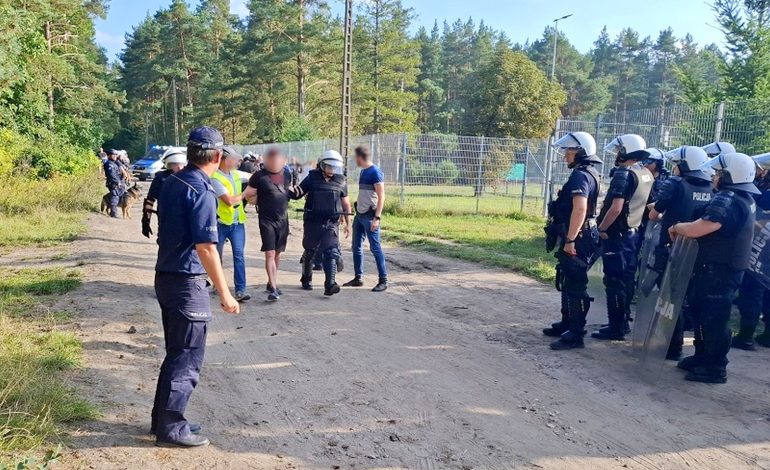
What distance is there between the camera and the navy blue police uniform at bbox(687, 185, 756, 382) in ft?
16.6

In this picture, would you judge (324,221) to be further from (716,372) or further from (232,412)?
(716,372)

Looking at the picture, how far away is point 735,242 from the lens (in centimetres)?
508

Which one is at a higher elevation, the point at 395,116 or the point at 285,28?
the point at 285,28

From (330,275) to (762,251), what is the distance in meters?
4.99

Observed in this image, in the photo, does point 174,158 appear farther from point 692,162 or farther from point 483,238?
point 483,238

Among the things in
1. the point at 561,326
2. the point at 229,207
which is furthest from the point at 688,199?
the point at 229,207

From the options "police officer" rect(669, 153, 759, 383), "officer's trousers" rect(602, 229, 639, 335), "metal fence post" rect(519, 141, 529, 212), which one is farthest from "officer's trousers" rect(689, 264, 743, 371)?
"metal fence post" rect(519, 141, 529, 212)

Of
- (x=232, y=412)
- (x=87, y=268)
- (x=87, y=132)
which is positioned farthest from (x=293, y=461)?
(x=87, y=132)

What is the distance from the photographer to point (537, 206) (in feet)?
63.8

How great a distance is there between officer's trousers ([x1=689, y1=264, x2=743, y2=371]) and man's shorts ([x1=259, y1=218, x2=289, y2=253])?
4782 mm

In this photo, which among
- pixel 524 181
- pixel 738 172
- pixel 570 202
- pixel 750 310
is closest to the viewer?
pixel 738 172

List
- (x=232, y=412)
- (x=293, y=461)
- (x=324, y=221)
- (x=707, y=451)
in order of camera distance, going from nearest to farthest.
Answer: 1. (x=293, y=461)
2. (x=707, y=451)
3. (x=232, y=412)
4. (x=324, y=221)

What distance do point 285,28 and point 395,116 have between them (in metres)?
9.96

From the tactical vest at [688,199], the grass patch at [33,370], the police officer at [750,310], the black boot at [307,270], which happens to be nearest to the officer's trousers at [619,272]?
the tactical vest at [688,199]
